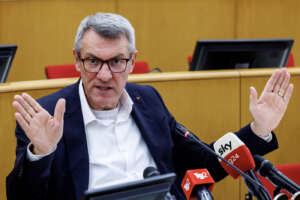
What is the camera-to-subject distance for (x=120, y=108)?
6.11 feet

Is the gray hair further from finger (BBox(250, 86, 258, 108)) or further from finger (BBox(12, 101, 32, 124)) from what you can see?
finger (BBox(250, 86, 258, 108))

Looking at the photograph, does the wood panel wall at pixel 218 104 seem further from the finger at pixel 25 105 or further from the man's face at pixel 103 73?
the finger at pixel 25 105

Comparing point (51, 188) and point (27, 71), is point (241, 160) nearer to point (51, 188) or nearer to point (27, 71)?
point (51, 188)

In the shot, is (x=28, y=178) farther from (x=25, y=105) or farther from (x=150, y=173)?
(x=150, y=173)

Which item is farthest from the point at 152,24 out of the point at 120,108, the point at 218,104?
the point at 120,108

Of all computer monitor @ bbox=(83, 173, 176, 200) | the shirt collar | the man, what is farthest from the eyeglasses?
computer monitor @ bbox=(83, 173, 176, 200)

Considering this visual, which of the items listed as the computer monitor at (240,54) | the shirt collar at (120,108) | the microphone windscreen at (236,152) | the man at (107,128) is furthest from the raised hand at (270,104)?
the computer monitor at (240,54)

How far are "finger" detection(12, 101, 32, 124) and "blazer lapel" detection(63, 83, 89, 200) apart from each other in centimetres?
28

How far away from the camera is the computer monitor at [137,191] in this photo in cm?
96

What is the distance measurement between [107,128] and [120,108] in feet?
0.44

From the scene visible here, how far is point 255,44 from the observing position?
9.39 feet

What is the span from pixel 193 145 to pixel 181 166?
125 millimetres

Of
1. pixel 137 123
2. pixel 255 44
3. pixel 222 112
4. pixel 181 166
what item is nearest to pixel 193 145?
pixel 181 166

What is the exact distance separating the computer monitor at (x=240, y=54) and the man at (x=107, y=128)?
95 centimetres
